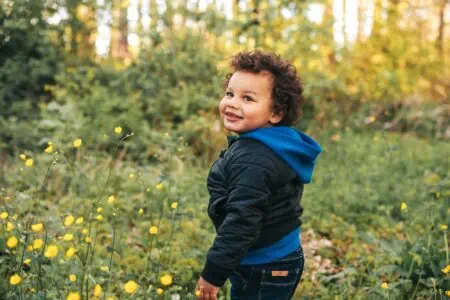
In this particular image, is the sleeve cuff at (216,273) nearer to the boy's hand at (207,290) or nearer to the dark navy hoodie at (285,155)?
the boy's hand at (207,290)

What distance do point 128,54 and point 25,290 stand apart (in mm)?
6343

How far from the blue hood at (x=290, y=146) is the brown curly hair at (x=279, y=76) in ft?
0.32

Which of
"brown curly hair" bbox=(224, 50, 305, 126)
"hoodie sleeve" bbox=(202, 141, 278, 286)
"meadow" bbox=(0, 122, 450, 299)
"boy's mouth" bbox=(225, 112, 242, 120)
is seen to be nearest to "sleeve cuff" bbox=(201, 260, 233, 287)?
"hoodie sleeve" bbox=(202, 141, 278, 286)

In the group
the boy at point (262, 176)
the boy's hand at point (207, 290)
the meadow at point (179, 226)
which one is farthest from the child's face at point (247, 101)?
the boy's hand at point (207, 290)

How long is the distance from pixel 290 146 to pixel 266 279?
1.90 ft

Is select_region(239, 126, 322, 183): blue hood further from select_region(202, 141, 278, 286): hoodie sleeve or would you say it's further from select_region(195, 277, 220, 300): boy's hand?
select_region(195, 277, 220, 300): boy's hand

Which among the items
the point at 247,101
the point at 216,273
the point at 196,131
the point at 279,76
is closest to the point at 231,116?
the point at 247,101

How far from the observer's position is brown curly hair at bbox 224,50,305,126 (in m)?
2.50

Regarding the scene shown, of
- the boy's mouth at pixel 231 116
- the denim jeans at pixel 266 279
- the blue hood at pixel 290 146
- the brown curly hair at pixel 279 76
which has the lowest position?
the denim jeans at pixel 266 279

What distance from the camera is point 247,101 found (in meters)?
2.48

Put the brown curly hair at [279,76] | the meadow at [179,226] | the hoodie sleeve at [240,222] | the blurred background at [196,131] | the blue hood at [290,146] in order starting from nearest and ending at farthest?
1. the hoodie sleeve at [240,222]
2. the blue hood at [290,146]
3. the brown curly hair at [279,76]
4. the meadow at [179,226]
5. the blurred background at [196,131]

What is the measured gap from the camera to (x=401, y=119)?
9.78 m

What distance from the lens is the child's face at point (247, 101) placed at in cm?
247

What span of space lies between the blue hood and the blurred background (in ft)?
3.03
